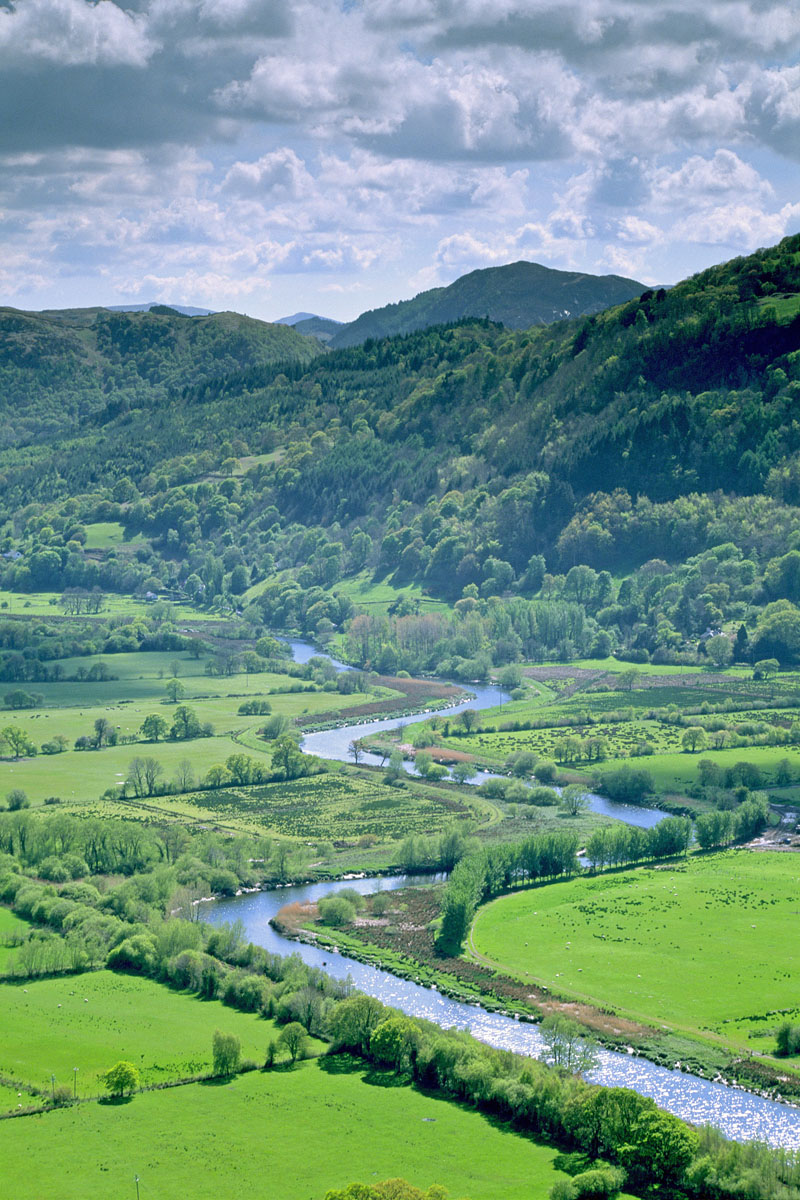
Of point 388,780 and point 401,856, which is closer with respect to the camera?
point 401,856

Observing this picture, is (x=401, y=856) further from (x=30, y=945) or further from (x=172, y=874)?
(x=30, y=945)

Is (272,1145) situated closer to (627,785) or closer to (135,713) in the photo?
(627,785)

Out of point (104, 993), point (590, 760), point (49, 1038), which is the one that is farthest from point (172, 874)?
point (590, 760)

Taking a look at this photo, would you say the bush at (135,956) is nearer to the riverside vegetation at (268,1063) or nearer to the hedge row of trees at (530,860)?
the riverside vegetation at (268,1063)

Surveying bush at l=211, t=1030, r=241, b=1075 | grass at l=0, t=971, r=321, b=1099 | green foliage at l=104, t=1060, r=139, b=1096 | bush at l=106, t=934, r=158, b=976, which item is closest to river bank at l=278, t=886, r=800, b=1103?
bush at l=106, t=934, r=158, b=976

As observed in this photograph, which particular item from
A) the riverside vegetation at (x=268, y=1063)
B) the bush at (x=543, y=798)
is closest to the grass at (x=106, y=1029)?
the riverside vegetation at (x=268, y=1063)
